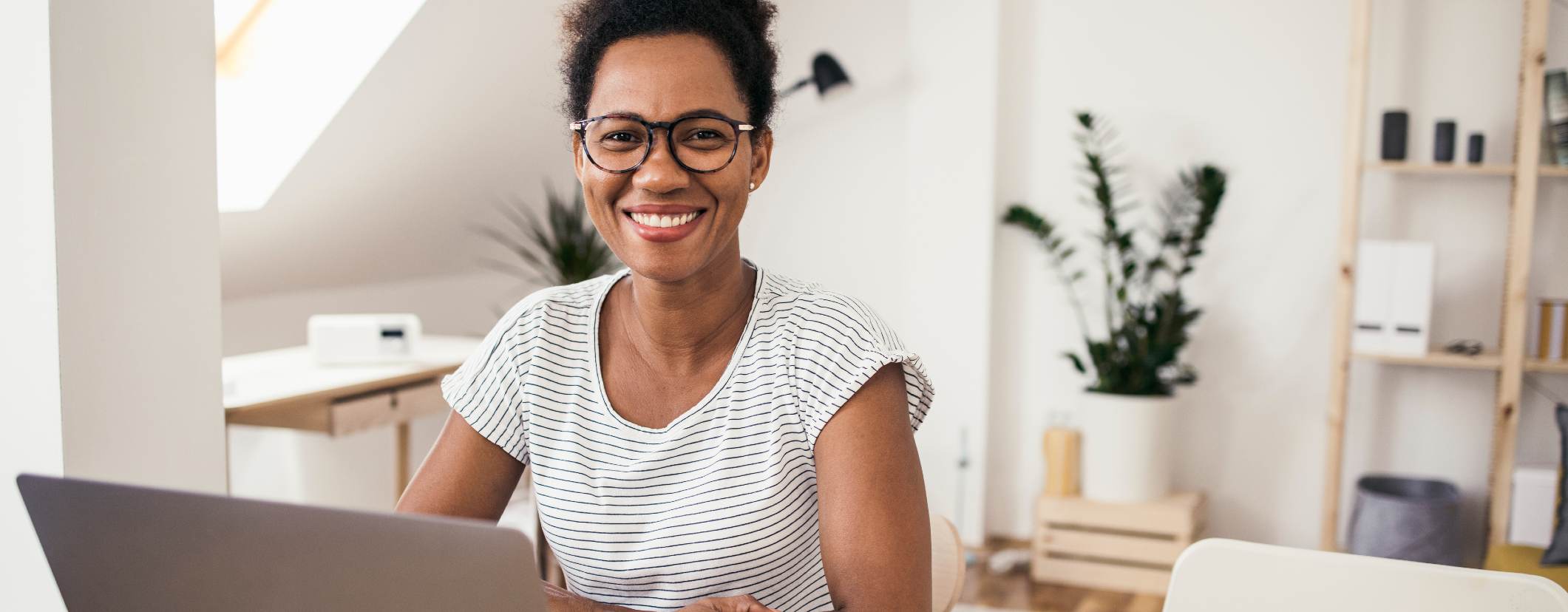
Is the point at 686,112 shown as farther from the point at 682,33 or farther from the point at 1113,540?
the point at 1113,540

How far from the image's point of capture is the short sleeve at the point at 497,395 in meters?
1.23

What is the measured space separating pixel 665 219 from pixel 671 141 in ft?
0.23

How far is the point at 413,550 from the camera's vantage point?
72 cm

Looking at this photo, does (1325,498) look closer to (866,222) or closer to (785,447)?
(866,222)

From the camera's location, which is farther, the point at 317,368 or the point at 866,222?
the point at 866,222

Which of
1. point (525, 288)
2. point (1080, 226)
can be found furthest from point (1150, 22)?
point (525, 288)

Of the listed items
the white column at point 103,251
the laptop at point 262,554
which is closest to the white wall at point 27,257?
the white column at point 103,251

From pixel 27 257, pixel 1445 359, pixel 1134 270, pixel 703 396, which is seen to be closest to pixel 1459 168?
pixel 1445 359

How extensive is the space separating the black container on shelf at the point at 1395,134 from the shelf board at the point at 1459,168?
0.04 metres

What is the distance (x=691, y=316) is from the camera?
1197mm

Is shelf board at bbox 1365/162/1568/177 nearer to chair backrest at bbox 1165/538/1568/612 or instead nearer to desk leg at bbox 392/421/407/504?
chair backrest at bbox 1165/538/1568/612

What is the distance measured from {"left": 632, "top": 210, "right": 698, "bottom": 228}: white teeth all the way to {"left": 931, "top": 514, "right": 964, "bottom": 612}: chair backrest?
50 cm

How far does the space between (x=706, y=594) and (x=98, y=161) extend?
0.80 m

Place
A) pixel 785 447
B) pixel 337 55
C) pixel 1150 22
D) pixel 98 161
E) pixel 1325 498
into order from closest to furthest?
pixel 785 447 < pixel 98 161 < pixel 337 55 < pixel 1325 498 < pixel 1150 22
